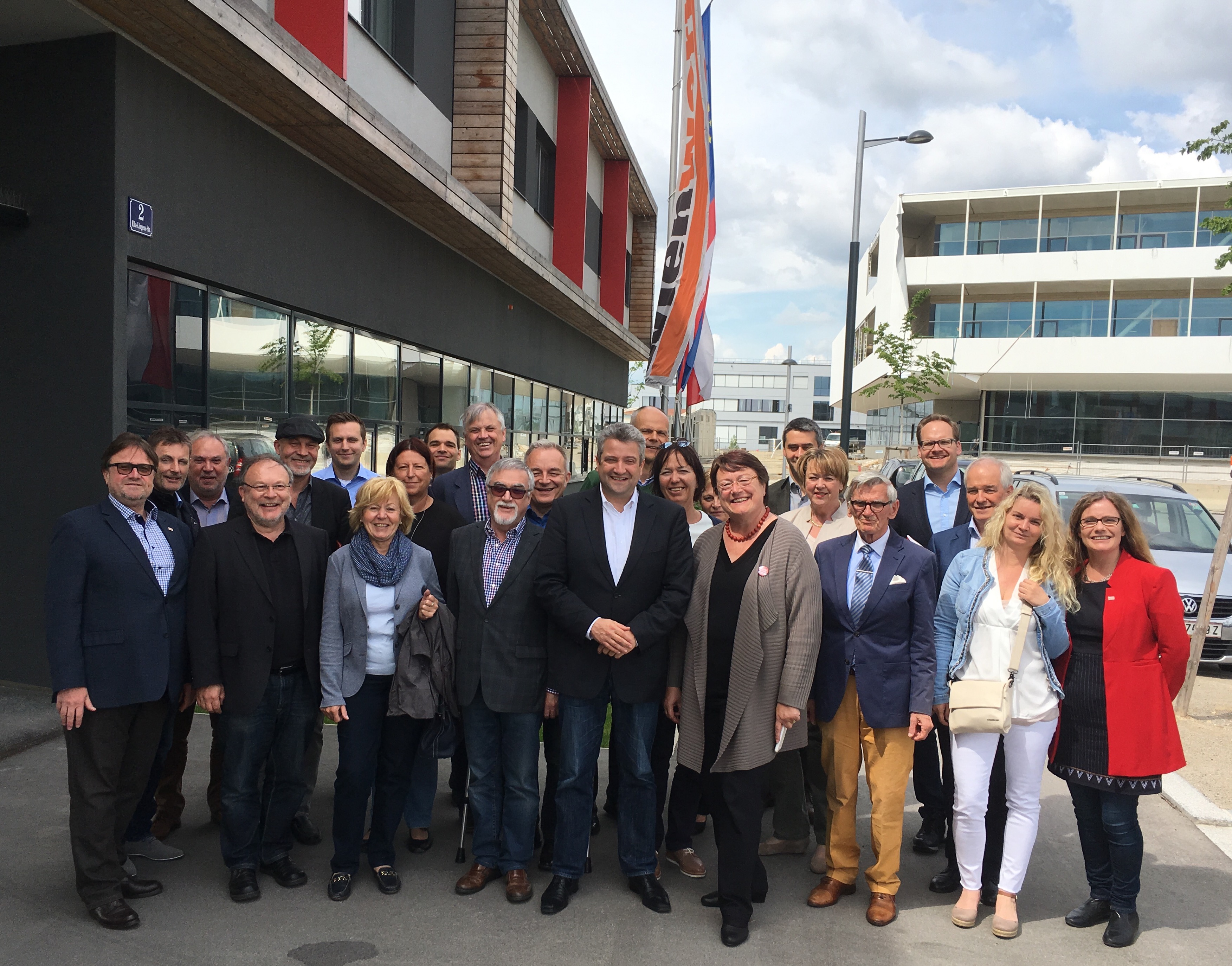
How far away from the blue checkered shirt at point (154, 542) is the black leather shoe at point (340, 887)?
1531 millimetres

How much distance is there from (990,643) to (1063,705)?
46 centimetres

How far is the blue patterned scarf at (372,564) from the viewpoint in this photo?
4.46m

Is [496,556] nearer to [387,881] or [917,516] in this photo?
[387,881]

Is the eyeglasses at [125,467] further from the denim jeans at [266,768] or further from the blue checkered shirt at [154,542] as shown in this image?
the denim jeans at [266,768]

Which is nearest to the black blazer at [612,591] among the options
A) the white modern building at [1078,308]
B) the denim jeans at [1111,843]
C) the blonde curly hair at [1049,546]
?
the blonde curly hair at [1049,546]

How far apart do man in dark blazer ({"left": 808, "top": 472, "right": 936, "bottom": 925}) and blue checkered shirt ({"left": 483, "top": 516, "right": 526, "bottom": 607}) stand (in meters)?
1.48

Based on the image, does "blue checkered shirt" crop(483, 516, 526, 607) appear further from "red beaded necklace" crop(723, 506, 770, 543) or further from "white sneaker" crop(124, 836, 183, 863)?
"white sneaker" crop(124, 836, 183, 863)

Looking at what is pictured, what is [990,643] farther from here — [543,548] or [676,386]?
[676,386]

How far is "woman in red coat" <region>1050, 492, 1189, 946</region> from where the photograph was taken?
13.8 ft

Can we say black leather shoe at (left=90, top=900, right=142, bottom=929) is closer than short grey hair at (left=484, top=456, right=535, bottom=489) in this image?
Yes

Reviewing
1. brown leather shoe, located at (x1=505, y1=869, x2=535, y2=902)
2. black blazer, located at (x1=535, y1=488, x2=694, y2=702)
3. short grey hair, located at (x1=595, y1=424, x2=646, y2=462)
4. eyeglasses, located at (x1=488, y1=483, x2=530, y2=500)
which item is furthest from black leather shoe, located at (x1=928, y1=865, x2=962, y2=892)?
eyeglasses, located at (x1=488, y1=483, x2=530, y2=500)

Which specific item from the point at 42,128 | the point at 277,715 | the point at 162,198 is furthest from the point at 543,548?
the point at 42,128

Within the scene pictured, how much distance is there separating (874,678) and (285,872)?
292 cm

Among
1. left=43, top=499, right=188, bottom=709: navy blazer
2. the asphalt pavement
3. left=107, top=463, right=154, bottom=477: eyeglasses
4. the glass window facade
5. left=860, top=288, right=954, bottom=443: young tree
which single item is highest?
left=860, top=288, right=954, bottom=443: young tree
